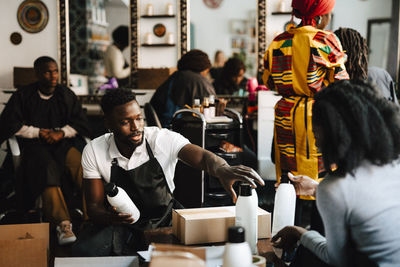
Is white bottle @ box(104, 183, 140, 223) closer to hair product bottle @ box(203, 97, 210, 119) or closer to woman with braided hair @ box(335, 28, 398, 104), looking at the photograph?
woman with braided hair @ box(335, 28, 398, 104)

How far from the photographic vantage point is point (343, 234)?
1.25 m

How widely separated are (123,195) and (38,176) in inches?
81.1

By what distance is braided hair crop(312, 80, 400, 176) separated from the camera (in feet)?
3.98

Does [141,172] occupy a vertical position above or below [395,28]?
below

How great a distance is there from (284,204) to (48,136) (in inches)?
104

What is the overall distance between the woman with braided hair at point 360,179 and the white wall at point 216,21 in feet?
14.2

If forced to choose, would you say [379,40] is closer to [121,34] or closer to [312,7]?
[121,34]

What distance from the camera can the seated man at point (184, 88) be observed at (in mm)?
4070

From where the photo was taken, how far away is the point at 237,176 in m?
1.73

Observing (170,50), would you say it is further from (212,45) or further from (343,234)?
(343,234)

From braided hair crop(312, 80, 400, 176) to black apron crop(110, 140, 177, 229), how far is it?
1.07m

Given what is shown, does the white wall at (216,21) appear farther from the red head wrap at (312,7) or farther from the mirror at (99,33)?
the red head wrap at (312,7)

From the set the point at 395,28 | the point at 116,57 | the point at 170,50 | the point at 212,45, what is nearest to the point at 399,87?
the point at 395,28

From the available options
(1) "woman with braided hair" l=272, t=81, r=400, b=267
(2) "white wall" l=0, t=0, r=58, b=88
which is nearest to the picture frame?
(2) "white wall" l=0, t=0, r=58, b=88
